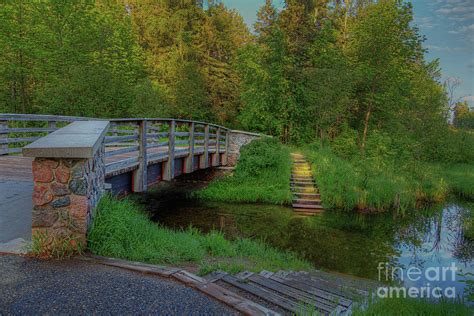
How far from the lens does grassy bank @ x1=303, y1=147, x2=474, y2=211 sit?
12.9 m

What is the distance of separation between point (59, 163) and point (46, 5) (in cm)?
1926

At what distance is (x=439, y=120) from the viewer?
59.7ft

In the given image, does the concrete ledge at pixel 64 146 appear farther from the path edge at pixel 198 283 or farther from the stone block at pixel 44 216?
the path edge at pixel 198 283

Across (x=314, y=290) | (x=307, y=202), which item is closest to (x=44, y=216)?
(x=314, y=290)

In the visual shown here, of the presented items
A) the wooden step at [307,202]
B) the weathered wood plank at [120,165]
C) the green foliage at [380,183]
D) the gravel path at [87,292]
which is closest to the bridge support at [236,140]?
the green foliage at [380,183]

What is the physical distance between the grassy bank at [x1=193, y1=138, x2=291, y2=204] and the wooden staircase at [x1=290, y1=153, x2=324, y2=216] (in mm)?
345

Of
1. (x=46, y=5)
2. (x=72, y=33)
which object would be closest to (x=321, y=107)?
(x=72, y=33)

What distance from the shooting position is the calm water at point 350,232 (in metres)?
7.67

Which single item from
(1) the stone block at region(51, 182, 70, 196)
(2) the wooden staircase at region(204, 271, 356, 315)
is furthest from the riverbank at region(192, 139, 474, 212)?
(1) the stone block at region(51, 182, 70, 196)

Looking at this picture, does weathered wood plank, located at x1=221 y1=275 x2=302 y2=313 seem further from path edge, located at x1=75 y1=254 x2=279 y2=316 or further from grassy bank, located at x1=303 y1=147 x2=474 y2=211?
grassy bank, located at x1=303 y1=147 x2=474 y2=211

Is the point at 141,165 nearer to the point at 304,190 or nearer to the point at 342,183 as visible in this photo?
the point at 304,190

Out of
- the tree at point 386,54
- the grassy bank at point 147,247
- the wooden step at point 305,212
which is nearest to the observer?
the grassy bank at point 147,247

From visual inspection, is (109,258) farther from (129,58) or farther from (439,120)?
(129,58)

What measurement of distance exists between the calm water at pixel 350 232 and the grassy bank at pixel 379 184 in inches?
31.1
